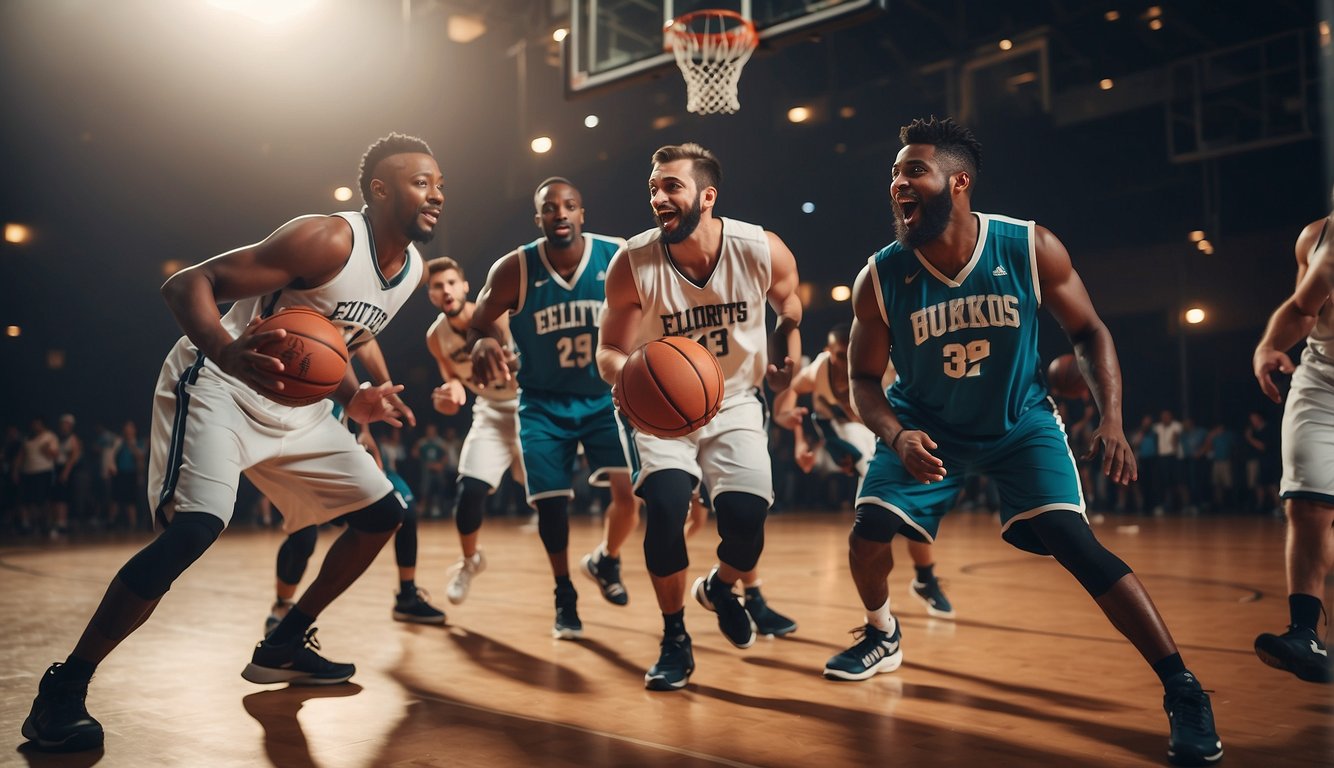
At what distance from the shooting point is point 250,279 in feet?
10.0

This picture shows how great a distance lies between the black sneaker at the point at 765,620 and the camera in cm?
445

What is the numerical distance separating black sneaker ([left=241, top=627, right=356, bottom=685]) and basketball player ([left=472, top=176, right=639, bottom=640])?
1348 millimetres

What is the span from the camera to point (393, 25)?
13.6 m

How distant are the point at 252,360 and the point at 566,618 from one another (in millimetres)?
2089

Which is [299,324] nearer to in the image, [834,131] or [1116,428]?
[1116,428]

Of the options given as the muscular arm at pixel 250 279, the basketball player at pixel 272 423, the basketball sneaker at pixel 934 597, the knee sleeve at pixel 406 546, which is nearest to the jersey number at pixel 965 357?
the basketball player at pixel 272 423

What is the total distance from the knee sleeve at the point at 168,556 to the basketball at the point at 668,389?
50.0 inches

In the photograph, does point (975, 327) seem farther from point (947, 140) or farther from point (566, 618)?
point (566, 618)

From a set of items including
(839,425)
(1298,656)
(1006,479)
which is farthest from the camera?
(839,425)

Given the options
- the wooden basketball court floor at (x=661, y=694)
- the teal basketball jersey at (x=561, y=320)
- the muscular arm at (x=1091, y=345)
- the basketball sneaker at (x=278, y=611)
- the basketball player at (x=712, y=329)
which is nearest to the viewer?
the wooden basketball court floor at (x=661, y=694)

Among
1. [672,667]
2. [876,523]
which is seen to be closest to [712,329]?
[876,523]

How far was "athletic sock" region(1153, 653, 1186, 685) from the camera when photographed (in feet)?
8.70

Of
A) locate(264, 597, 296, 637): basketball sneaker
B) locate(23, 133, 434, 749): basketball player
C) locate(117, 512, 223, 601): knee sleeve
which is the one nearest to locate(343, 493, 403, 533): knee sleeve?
locate(23, 133, 434, 749): basketball player

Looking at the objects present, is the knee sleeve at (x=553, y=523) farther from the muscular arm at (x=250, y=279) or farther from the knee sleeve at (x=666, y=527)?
the muscular arm at (x=250, y=279)
